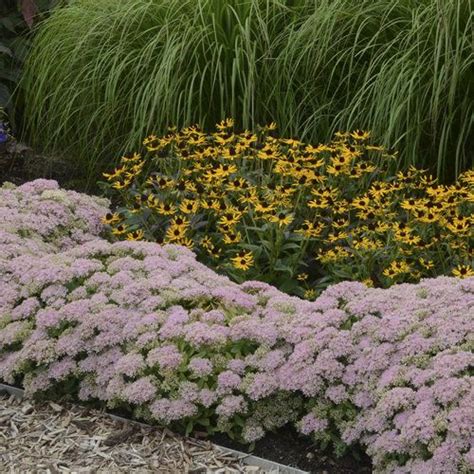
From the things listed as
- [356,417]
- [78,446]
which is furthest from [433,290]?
[78,446]

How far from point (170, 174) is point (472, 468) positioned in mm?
2396

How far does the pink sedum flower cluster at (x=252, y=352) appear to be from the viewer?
2525 mm

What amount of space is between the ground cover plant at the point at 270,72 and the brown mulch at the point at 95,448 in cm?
187

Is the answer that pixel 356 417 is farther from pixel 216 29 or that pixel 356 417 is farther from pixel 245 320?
pixel 216 29

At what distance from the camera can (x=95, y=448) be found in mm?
2764

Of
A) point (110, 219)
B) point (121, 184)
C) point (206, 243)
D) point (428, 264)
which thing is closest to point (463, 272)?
point (428, 264)

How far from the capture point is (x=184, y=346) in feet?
9.46

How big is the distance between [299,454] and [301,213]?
1.57 m

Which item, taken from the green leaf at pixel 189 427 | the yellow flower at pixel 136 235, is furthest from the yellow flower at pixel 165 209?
the green leaf at pixel 189 427

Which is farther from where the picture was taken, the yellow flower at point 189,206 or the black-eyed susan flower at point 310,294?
the yellow flower at point 189,206

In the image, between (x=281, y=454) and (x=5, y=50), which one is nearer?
(x=281, y=454)

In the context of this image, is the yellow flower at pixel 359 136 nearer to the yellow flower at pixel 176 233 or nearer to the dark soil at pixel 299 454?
the yellow flower at pixel 176 233

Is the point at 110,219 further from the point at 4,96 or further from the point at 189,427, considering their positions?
the point at 4,96

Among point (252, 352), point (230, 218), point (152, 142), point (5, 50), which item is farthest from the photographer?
point (5, 50)
